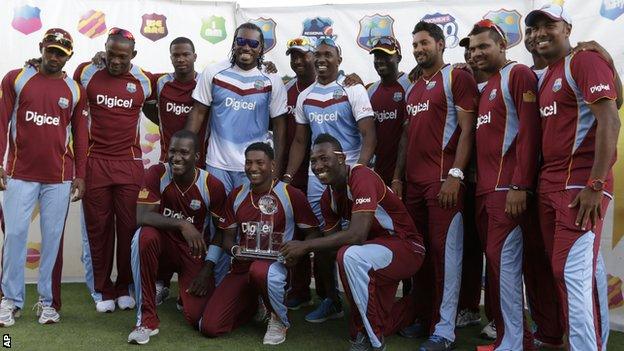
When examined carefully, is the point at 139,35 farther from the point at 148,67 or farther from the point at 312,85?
the point at 312,85

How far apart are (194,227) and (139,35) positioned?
281cm

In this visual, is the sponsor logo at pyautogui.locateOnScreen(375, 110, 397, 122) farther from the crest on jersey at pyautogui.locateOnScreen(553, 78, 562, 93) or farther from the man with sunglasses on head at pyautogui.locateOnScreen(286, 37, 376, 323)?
the crest on jersey at pyautogui.locateOnScreen(553, 78, 562, 93)

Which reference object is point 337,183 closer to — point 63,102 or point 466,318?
point 466,318

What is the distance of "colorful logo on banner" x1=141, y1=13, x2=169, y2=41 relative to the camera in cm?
650

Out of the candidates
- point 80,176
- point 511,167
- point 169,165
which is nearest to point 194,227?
point 169,165

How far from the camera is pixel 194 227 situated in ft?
15.1

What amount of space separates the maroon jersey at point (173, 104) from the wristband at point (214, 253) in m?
1.04

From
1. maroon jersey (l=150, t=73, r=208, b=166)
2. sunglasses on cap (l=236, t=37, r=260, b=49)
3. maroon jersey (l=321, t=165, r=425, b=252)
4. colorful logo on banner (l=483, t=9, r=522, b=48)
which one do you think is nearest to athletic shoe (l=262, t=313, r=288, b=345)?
maroon jersey (l=321, t=165, r=425, b=252)

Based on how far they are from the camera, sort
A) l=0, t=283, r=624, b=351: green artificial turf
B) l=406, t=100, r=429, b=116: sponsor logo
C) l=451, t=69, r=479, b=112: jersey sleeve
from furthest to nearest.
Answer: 1. l=406, t=100, r=429, b=116: sponsor logo
2. l=451, t=69, r=479, b=112: jersey sleeve
3. l=0, t=283, r=624, b=351: green artificial turf

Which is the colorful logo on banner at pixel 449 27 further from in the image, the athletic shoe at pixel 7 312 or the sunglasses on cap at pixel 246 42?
the athletic shoe at pixel 7 312

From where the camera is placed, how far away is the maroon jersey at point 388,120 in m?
5.17

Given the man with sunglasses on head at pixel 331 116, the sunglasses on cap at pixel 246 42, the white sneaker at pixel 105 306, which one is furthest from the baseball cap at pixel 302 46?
the white sneaker at pixel 105 306

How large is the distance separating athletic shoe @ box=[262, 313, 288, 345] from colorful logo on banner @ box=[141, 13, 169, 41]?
3527 millimetres

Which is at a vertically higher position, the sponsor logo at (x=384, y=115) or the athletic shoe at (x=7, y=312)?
the sponsor logo at (x=384, y=115)
